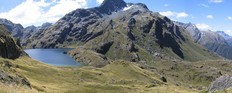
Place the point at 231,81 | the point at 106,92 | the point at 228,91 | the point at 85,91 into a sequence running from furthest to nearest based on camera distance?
the point at 106,92
the point at 85,91
the point at 231,81
the point at 228,91

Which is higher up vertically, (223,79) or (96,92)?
(223,79)

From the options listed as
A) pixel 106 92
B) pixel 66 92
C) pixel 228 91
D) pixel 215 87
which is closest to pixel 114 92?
pixel 106 92

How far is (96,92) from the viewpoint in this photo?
135000mm

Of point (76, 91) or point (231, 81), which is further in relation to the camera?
point (76, 91)

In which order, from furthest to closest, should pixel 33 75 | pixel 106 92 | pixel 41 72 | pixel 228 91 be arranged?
1. pixel 41 72
2. pixel 33 75
3. pixel 106 92
4. pixel 228 91

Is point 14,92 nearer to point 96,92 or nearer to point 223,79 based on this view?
point 223,79

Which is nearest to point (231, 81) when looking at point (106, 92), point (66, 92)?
point (66, 92)

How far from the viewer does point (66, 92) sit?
407 feet

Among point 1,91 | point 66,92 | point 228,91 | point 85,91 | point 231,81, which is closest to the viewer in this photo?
point 1,91

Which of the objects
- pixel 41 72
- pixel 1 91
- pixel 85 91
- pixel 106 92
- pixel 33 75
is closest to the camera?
pixel 1 91

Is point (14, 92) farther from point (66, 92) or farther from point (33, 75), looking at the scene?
point (33, 75)

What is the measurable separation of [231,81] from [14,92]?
111 ft

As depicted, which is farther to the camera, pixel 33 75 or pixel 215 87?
pixel 33 75

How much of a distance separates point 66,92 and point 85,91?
37.0 feet
